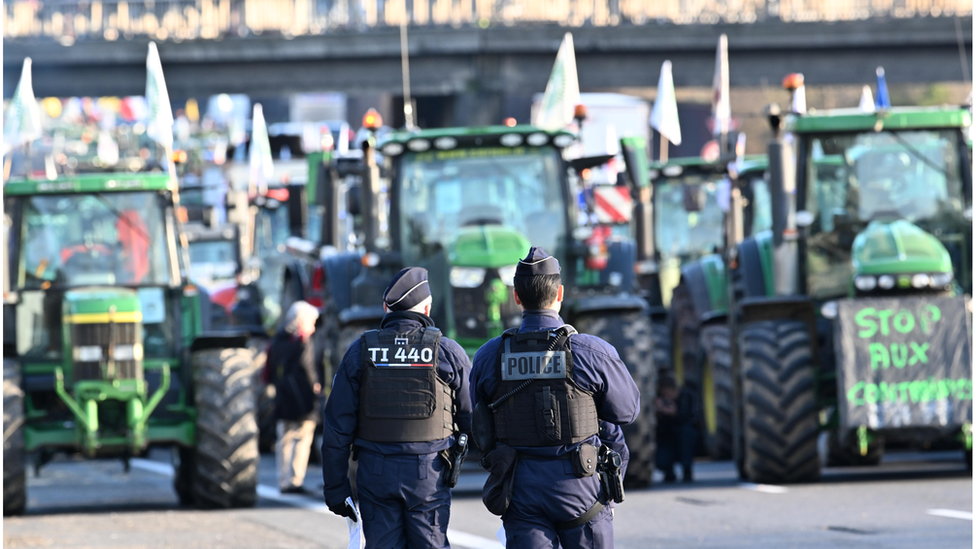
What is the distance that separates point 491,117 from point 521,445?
24.1 metres

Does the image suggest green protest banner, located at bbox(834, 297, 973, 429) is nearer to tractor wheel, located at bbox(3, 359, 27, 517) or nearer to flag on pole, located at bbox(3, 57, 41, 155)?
tractor wheel, located at bbox(3, 359, 27, 517)

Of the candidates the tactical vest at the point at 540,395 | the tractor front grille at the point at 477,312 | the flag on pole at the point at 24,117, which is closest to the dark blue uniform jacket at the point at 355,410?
the tactical vest at the point at 540,395

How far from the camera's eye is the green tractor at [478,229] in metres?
13.5

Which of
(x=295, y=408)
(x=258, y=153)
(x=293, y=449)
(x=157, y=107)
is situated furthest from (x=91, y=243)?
(x=258, y=153)

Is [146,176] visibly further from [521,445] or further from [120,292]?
[521,445]

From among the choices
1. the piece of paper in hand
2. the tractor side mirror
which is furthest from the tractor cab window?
the piece of paper in hand

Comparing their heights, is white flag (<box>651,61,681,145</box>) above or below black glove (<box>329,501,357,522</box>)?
above

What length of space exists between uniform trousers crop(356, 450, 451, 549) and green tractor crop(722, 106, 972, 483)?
6019 millimetres

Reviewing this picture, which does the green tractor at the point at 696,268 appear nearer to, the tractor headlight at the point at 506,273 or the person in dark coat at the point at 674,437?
the person in dark coat at the point at 674,437

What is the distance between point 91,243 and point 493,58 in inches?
677

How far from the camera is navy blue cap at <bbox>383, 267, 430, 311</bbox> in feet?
24.2

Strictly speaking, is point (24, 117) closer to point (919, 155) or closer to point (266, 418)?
point (266, 418)

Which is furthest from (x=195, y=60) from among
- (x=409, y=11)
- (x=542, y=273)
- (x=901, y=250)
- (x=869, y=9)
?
(x=542, y=273)

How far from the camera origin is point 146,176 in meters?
13.8
